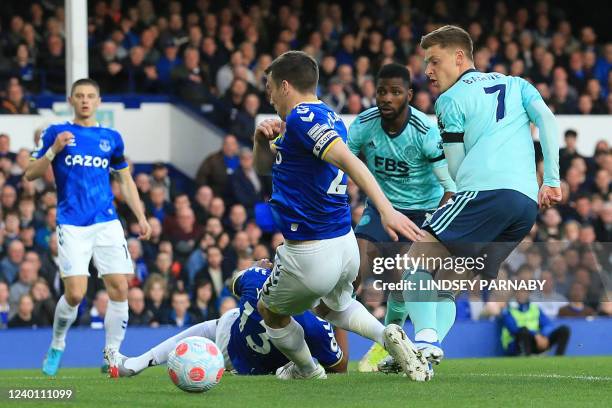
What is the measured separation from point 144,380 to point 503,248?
2.59m

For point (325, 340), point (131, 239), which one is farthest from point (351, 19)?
point (325, 340)

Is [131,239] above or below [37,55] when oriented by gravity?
below

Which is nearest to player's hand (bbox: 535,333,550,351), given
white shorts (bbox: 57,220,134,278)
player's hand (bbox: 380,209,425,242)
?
white shorts (bbox: 57,220,134,278)

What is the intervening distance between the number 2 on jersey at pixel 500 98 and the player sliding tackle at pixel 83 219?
3.73m

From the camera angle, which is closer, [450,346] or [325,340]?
[325,340]

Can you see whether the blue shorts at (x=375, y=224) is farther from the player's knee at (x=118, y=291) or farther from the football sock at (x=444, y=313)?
the player's knee at (x=118, y=291)

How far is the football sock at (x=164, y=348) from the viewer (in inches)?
336

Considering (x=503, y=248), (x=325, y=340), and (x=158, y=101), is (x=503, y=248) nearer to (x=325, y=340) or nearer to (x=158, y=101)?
(x=325, y=340)

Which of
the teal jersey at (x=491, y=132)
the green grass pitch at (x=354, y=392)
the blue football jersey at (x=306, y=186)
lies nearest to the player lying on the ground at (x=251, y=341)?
the green grass pitch at (x=354, y=392)

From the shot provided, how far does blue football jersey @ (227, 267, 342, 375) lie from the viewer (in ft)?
27.2

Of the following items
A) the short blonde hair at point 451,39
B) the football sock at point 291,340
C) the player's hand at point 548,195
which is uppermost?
the short blonde hair at point 451,39

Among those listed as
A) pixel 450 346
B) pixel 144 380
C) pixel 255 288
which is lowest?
pixel 450 346

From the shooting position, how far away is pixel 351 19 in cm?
2072

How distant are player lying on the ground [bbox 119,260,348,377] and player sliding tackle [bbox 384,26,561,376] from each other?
756 mm
